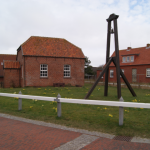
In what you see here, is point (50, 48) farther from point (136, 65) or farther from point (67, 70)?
point (136, 65)

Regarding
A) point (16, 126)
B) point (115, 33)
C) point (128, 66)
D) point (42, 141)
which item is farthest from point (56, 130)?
point (128, 66)

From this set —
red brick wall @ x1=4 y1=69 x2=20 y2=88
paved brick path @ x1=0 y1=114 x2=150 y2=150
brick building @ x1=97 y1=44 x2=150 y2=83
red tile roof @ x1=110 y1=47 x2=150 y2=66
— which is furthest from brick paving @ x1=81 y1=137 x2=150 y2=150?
red tile roof @ x1=110 y1=47 x2=150 y2=66

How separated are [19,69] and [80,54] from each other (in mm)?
9060

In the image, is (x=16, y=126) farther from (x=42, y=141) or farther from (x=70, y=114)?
(x=70, y=114)

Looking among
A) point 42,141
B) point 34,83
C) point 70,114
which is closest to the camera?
point 42,141

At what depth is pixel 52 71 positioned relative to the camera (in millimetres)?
24453

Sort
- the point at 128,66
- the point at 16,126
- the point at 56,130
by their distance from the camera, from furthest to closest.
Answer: the point at 128,66
the point at 16,126
the point at 56,130

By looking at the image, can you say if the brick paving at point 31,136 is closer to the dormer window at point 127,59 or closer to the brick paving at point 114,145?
the brick paving at point 114,145

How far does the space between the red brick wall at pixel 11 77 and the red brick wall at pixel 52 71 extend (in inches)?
106

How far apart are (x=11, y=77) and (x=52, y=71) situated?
5.79 metres

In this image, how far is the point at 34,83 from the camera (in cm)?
2331

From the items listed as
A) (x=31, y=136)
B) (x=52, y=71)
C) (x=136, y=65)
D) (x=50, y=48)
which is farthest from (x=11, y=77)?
(x=136, y=65)

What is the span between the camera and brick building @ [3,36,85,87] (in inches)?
914

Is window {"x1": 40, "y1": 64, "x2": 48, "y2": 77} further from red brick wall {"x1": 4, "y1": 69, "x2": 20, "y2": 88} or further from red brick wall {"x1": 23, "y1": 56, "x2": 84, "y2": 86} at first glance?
red brick wall {"x1": 4, "y1": 69, "x2": 20, "y2": 88}
